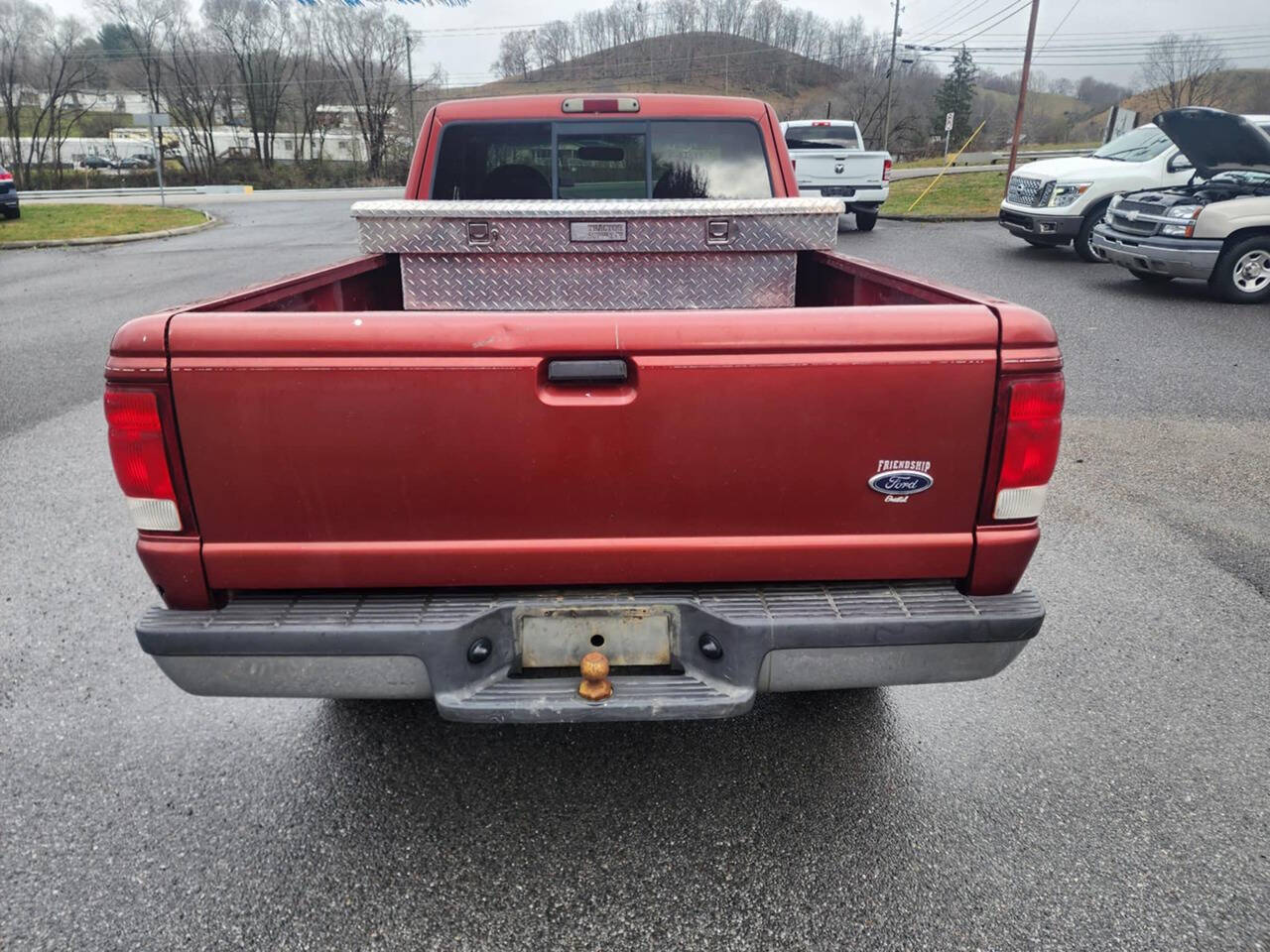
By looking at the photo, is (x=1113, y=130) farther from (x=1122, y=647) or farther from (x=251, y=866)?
(x=251, y=866)

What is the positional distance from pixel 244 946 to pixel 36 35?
70.7 meters

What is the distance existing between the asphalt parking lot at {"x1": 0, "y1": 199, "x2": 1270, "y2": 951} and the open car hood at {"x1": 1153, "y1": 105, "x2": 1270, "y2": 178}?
26.8ft

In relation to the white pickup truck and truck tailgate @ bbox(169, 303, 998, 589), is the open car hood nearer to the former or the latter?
the white pickup truck

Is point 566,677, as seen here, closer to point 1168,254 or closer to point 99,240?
point 1168,254

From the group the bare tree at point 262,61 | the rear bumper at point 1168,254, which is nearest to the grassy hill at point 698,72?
the bare tree at point 262,61

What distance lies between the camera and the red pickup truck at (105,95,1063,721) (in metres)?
2.03

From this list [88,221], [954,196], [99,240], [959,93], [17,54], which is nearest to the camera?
[99,240]

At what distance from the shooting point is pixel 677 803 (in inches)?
106

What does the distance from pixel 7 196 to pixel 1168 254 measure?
25.0 meters

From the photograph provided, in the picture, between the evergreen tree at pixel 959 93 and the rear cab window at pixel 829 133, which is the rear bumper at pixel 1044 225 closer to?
the rear cab window at pixel 829 133

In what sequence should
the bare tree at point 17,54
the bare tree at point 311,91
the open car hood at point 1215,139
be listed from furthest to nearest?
the bare tree at point 311,91 → the bare tree at point 17,54 → the open car hood at point 1215,139

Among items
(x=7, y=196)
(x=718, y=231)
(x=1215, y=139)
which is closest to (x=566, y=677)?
(x=718, y=231)

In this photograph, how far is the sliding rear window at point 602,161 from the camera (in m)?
4.32

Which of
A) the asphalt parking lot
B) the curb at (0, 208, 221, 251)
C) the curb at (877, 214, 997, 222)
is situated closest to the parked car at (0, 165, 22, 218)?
the curb at (0, 208, 221, 251)
